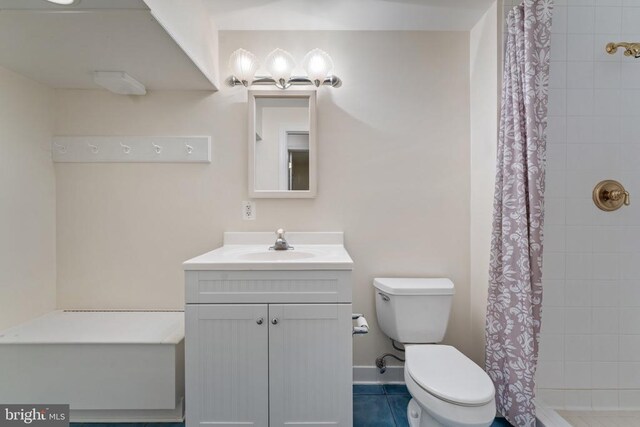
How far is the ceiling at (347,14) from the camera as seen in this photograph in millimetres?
1569

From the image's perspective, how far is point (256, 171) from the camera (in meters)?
1.79

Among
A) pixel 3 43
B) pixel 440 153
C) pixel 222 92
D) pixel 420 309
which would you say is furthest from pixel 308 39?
pixel 420 309

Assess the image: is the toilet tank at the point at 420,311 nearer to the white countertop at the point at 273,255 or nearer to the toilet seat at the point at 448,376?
the toilet seat at the point at 448,376

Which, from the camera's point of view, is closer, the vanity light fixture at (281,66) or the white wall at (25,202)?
the white wall at (25,202)

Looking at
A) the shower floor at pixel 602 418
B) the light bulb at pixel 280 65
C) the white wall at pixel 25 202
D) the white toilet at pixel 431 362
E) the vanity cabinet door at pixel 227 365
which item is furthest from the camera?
the light bulb at pixel 280 65

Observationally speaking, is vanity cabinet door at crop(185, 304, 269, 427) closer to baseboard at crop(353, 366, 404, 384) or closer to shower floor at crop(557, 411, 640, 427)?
baseboard at crop(353, 366, 404, 384)

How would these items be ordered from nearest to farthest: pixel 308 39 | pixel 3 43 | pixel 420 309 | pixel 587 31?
pixel 3 43
pixel 587 31
pixel 420 309
pixel 308 39

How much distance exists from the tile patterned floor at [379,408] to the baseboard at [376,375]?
0.03 m

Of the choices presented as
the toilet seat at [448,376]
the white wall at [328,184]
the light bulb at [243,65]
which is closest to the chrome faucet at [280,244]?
the white wall at [328,184]

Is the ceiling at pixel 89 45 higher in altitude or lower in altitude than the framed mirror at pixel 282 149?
higher

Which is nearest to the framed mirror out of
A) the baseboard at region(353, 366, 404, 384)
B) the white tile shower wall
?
the baseboard at region(353, 366, 404, 384)

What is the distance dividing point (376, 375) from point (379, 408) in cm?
23

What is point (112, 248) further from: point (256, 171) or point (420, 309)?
point (420, 309)

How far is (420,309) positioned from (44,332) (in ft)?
6.42
